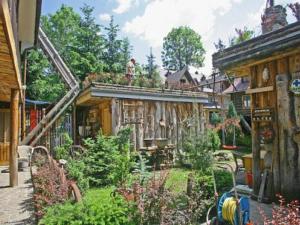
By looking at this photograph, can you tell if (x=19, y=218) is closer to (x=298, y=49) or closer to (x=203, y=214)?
(x=203, y=214)

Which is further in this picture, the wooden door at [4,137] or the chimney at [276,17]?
the wooden door at [4,137]

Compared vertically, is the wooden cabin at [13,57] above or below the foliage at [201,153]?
above

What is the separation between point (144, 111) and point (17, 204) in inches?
276

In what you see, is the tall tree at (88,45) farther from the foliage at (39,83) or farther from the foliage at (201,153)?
the foliage at (201,153)

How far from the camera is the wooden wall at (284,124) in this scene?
18.3ft

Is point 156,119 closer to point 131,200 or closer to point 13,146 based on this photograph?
point 13,146

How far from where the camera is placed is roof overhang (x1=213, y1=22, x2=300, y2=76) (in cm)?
543

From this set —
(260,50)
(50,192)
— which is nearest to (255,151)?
(260,50)

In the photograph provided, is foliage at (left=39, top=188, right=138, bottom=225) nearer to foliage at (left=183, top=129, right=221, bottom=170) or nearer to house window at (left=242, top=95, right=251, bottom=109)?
foliage at (left=183, top=129, right=221, bottom=170)

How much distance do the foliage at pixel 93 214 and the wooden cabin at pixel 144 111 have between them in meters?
7.82

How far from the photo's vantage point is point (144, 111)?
12477mm

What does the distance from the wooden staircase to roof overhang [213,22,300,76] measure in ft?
26.5

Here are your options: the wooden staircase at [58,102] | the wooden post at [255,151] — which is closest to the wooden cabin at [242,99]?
the wooden staircase at [58,102]

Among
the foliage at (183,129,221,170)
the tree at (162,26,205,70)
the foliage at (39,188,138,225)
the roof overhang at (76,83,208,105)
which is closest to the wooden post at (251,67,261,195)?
the foliage at (183,129,221,170)
